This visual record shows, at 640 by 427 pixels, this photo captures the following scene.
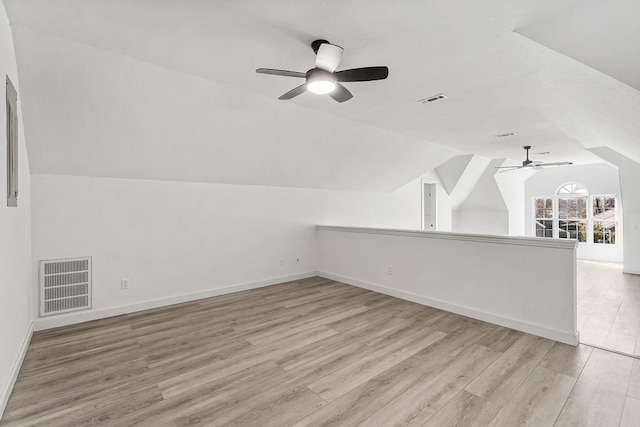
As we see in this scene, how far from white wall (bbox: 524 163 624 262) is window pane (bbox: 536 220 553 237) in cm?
18

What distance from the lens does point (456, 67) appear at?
9.19 ft

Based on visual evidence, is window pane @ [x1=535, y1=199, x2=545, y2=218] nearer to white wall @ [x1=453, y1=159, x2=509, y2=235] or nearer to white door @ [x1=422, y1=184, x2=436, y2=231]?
white wall @ [x1=453, y1=159, x2=509, y2=235]

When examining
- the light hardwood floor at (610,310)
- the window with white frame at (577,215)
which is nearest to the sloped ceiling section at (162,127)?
the light hardwood floor at (610,310)

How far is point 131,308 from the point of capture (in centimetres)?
388

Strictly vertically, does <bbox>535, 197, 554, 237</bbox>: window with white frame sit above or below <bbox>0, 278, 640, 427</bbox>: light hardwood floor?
above

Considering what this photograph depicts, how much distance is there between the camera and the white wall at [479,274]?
3.06m

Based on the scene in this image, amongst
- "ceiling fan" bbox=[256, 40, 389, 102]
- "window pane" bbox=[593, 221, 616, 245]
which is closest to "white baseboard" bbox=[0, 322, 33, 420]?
"ceiling fan" bbox=[256, 40, 389, 102]

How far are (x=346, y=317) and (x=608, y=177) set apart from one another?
8.82 m

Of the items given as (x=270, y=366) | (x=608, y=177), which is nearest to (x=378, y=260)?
(x=270, y=366)

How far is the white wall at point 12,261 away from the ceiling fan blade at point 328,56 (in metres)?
2.02

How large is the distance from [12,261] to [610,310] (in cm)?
627

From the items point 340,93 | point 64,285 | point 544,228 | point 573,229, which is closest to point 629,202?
point 573,229

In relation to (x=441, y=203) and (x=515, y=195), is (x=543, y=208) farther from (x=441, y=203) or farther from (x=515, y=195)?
(x=441, y=203)

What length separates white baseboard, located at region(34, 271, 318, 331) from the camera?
3383 millimetres
